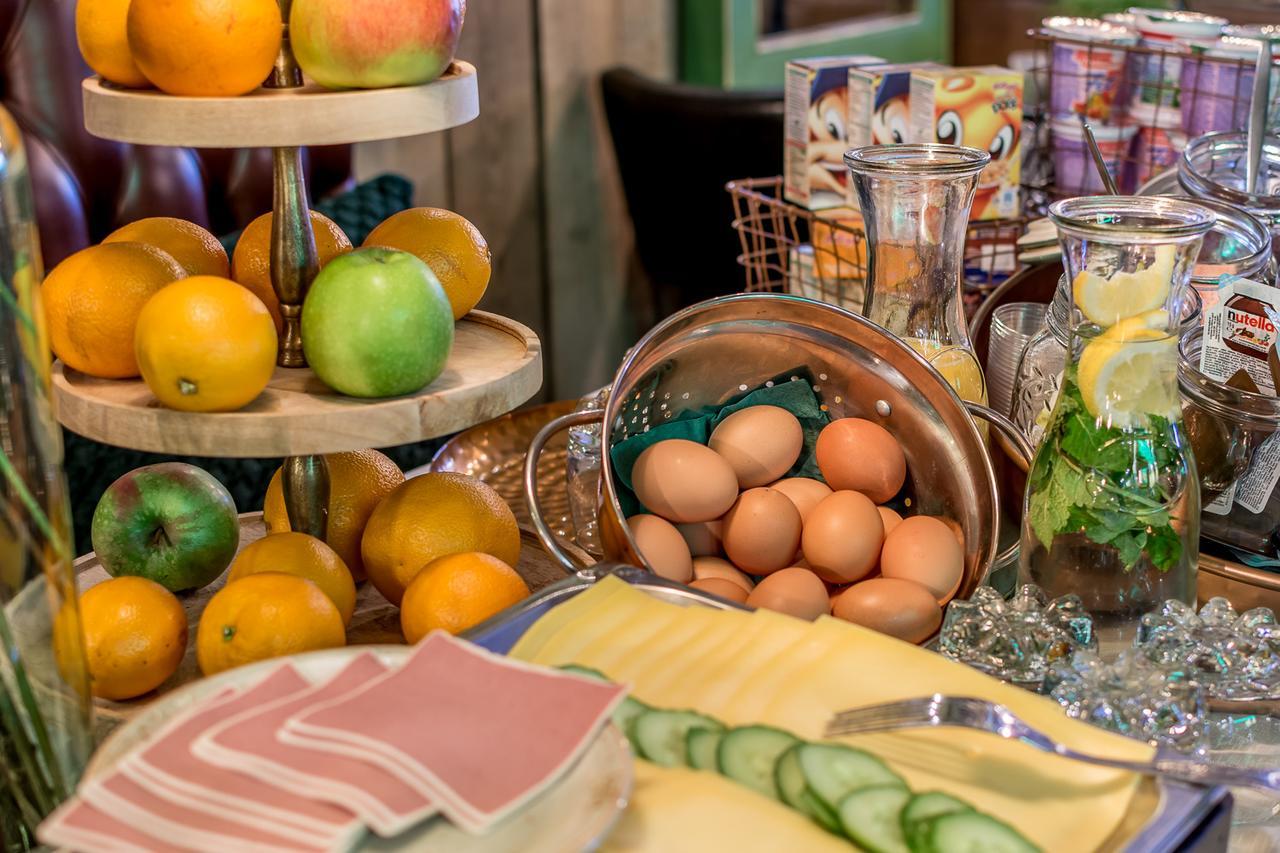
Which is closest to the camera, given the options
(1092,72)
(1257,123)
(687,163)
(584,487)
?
(584,487)

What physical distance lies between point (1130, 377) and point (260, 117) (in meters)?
0.53

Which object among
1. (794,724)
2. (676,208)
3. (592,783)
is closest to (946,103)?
(794,724)

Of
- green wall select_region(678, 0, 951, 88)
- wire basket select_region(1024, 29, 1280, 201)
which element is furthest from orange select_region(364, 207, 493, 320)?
green wall select_region(678, 0, 951, 88)

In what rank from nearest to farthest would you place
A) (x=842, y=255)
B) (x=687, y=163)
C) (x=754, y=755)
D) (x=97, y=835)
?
(x=97, y=835) < (x=754, y=755) < (x=842, y=255) < (x=687, y=163)

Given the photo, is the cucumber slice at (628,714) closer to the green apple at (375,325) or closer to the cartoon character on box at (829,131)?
the green apple at (375,325)

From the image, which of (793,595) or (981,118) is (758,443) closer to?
(793,595)

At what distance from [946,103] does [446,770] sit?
1.03 metres

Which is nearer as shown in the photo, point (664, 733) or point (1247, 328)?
point (664, 733)

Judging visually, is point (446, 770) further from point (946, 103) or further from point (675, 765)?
point (946, 103)

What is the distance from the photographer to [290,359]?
2.86ft

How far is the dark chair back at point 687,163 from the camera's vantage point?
2400 mm

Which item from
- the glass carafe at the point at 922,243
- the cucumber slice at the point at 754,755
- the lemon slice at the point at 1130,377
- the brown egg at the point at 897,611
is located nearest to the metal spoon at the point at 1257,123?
the glass carafe at the point at 922,243

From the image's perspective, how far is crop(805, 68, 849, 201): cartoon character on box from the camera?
4.73 feet

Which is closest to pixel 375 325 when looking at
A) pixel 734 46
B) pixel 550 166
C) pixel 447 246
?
pixel 447 246
